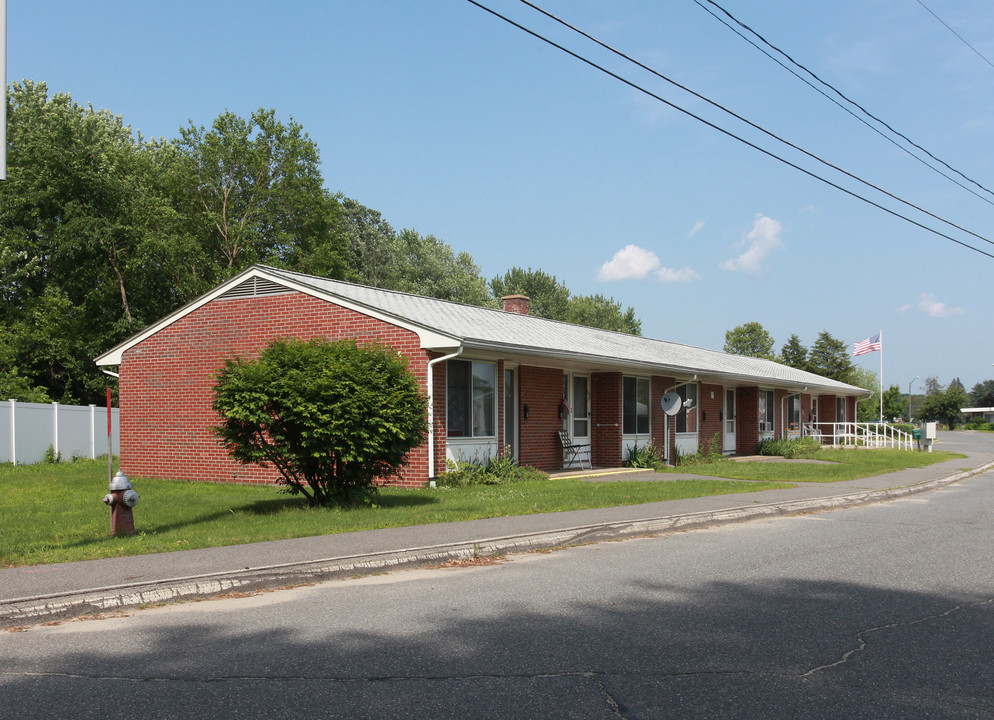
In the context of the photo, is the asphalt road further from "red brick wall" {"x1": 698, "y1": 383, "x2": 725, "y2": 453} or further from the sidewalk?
"red brick wall" {"x1": 698, "y1": 383, "x2": 725, "y2": 453}

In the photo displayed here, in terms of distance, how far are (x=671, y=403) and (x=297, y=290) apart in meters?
9.82

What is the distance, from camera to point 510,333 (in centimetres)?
2031

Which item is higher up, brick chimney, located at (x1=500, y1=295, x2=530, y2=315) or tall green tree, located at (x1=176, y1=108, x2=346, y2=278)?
tall green tree, located at (x1=176, y1=108, x2=346, y2=278)

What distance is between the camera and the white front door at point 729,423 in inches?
1185

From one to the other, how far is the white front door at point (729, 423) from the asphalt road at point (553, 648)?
21.1m

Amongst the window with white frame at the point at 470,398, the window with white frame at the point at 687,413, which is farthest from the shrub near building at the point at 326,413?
the window with white frame at the point at 687,413

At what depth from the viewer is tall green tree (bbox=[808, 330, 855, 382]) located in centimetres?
7269

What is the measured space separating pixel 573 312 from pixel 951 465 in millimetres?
49705

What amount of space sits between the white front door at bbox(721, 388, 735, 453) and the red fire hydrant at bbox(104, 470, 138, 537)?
23.0 meters

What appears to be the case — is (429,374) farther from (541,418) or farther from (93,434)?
(93,434)

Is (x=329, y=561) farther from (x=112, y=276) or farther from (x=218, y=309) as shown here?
(x=112, y=276)

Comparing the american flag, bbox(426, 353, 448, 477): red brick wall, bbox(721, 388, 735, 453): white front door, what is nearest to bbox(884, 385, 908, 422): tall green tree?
the american flag

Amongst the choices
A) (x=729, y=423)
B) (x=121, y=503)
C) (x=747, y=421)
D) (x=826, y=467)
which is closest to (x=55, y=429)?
(x=121, y=503)

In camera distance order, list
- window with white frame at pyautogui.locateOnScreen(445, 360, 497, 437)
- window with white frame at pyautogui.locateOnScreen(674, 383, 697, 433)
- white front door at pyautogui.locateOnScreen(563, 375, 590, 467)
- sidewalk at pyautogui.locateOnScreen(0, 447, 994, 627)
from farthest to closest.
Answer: window with white frame at pyautogui.locateOnScreen(674, 383, 697, 433), white front door at pyautogui.locateOnScreen(563, 375, 590, 467), window with white frame at pyautogui.locateOnScreen(445, 360, 497, 437), sidewalk at pyautogui.locateOnScreen(0, 447, 994, 627)
